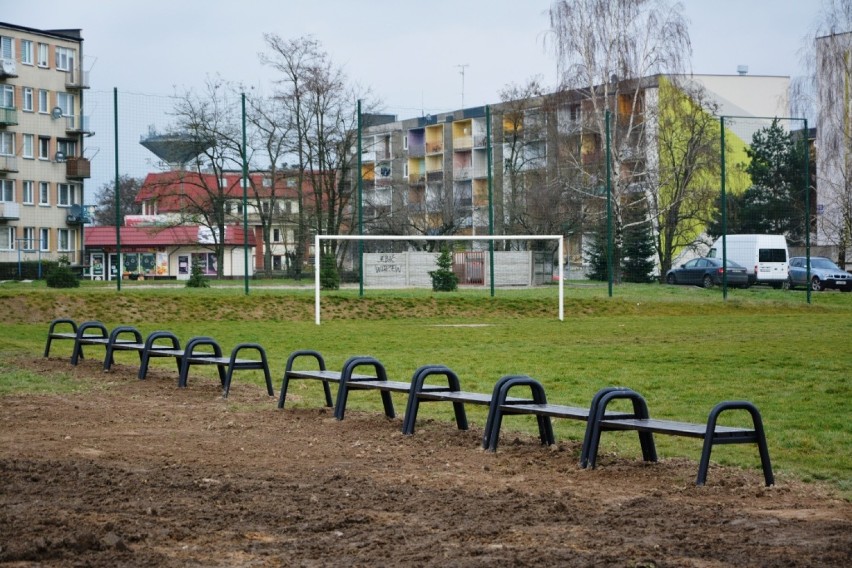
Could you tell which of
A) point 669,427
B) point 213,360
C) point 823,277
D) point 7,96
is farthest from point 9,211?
point 669,427

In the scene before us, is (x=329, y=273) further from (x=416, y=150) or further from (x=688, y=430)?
(x=416, y=150)

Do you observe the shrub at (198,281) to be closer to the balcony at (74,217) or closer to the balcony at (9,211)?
the balcony at (74,217)

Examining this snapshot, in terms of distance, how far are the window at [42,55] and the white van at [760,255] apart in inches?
1812

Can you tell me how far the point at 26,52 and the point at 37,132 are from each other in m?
6.90

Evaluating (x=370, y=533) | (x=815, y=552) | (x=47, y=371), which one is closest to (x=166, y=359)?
(x=47, y=371)

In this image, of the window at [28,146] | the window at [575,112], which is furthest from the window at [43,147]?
the window at [575,112]

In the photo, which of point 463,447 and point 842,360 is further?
point 842,360

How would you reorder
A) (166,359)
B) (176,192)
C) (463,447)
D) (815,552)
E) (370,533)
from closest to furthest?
(815,552) < (370,533) < (463,447) < (166,359) < (176,192)

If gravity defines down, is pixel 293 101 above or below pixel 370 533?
above

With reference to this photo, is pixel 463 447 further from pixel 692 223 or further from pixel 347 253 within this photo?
pixel 692 223

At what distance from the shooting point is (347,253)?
30.7 metres

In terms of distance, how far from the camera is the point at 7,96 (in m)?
66.7

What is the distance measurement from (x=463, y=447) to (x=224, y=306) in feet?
58.5

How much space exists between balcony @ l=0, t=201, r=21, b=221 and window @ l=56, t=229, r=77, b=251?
6210mm
